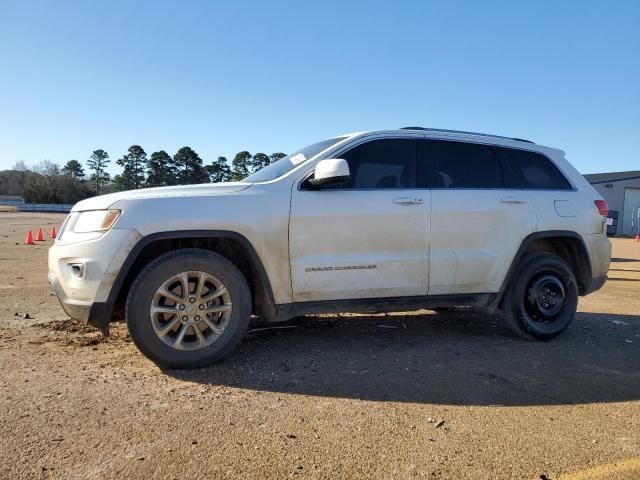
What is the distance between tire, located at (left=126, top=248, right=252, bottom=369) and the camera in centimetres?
357

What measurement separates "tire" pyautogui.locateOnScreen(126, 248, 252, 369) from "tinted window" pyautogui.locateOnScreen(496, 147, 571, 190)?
9.87ft

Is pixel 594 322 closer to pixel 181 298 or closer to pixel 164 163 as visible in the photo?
pixel 181 298

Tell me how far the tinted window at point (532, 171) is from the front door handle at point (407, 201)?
1.15m

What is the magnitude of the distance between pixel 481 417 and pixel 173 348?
226 centimetres

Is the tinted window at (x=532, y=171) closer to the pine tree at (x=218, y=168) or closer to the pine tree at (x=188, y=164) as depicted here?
the pine tree at (x=218, y=168)

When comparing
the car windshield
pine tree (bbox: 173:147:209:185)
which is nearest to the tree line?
pine tree (bbox: 173:147:209:185)

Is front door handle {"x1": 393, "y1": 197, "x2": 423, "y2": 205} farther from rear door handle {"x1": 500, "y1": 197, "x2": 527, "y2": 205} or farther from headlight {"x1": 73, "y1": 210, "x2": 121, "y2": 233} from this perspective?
headlight {"x1": 73, "y1": 210, "x2": 121, "y2": 233}

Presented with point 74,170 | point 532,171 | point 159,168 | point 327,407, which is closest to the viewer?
point 327,407

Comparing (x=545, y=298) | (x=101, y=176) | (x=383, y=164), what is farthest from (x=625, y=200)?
(x=101, y=176)

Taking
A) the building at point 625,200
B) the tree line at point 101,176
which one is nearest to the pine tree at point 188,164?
the tree line at point 101,176

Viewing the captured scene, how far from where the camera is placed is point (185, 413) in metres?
2.95

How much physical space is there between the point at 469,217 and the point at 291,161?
5.80ft

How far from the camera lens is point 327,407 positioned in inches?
122

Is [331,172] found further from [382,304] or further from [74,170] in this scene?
[74,170]
